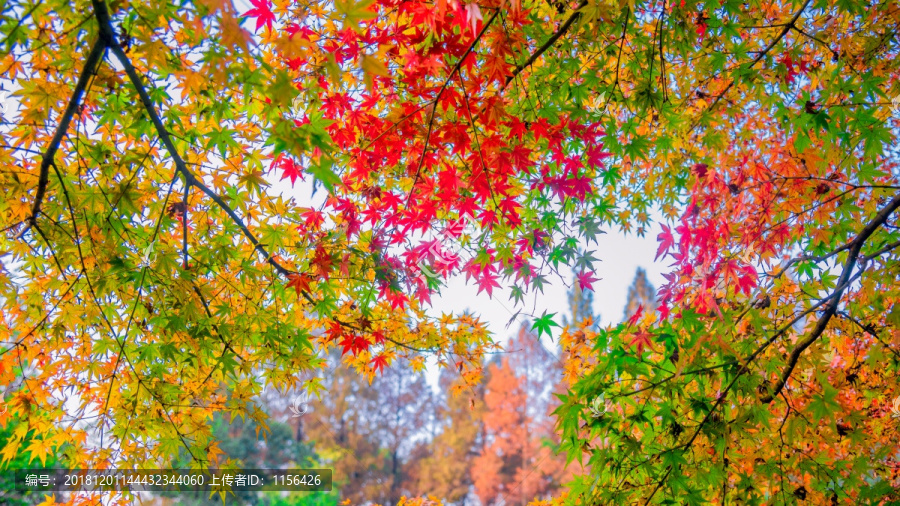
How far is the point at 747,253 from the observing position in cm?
196

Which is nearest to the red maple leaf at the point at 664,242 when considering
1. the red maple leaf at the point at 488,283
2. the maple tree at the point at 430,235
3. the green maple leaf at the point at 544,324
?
the maple tree at the point at 430,235

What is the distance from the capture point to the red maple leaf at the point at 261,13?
2.09 m

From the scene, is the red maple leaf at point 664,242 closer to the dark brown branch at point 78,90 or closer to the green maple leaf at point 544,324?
the green maple leaf at point 544,324

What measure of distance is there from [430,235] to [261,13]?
1.22 m

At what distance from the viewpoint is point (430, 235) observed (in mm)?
2072

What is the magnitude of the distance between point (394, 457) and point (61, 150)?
11945 mm

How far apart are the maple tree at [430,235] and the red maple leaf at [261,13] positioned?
0.01 meters

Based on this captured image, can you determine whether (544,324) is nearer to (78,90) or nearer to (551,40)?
(551,40)

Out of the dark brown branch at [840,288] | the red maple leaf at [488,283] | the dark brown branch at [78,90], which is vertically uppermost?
the dark brown branch at [78,90]

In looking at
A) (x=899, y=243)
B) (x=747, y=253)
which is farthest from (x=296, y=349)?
(x=899, y=243)

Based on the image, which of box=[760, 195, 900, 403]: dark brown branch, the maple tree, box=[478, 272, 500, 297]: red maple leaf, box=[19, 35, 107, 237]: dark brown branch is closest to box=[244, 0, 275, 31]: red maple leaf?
the maple tree

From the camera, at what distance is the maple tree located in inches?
65.3

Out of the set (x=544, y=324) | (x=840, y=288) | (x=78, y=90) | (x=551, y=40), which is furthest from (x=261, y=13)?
(x=840, y=288)

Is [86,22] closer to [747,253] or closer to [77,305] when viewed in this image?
[77,305]
